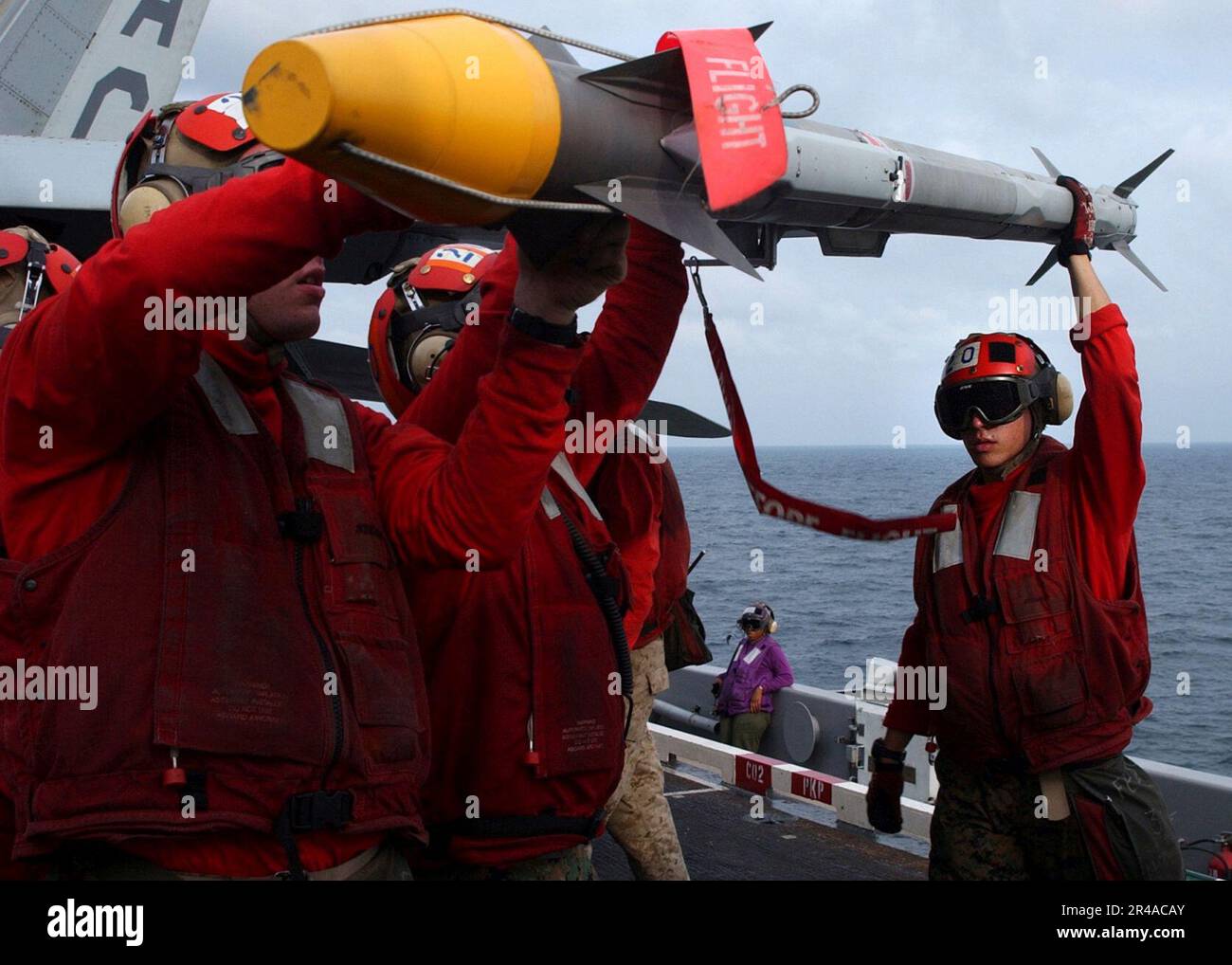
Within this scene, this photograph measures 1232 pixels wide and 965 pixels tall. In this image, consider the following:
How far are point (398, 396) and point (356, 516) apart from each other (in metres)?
1.77

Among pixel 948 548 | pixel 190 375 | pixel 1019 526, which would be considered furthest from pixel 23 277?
pixel 1019 526

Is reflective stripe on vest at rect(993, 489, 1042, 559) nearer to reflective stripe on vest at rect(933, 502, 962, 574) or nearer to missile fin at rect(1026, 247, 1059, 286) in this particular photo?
reflective stripe on vest at rect(933, 502, 962, 574)

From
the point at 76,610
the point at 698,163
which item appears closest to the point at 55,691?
the point at 76,610

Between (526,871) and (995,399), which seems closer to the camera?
(526,871)

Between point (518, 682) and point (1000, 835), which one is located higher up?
point (518, 682)

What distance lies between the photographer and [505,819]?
273 centimetres

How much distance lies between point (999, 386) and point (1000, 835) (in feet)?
4.68

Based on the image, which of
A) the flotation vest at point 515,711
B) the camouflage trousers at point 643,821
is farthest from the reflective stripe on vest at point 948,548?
the flotation vest at point 515,711

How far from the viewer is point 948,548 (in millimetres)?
3934

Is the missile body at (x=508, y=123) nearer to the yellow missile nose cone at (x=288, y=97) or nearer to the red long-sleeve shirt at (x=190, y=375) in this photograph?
the yellow missile nose cone at (x=288, y=97)

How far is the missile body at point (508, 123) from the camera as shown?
5.21ft

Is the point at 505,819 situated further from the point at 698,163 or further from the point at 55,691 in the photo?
the point at 698,163

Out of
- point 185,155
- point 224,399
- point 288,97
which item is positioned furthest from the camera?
point 185,155

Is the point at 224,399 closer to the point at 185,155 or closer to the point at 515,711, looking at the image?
the point at 185,155
